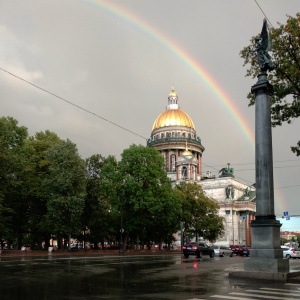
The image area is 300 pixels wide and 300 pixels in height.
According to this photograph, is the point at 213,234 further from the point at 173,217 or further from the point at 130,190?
the point at 130,190

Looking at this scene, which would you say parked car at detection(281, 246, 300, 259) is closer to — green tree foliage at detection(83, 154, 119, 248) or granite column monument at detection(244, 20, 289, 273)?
green tree foliage at detection(83, 154, 119, 248)

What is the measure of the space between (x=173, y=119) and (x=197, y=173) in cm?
1954

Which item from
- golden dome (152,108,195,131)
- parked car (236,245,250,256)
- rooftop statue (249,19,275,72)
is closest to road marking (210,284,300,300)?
rooftop statue (249,19,275,72)

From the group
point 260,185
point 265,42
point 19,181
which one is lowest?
point 260,185

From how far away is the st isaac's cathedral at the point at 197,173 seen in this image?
387 ft

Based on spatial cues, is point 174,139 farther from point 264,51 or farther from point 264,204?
point 264,204

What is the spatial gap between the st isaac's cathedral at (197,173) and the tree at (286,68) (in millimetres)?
80005

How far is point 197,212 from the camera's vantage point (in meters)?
81.6

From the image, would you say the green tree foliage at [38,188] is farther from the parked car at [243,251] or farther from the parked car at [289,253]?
the parked car at [289,253]

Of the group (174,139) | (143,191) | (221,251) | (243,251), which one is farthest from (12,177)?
(174,139)

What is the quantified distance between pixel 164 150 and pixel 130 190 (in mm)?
74237

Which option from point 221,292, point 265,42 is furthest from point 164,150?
point 221,292

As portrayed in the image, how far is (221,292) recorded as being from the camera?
14.4 meters

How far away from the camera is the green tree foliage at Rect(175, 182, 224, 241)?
261ft
